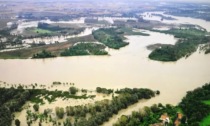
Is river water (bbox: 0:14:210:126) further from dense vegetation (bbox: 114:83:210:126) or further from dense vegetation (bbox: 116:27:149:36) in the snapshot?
dense vegetation (bbox: 116:27:149:36)

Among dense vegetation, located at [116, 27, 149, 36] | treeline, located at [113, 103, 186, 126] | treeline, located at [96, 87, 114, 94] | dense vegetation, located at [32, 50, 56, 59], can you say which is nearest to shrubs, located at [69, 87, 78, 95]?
treeline, located at [96, 87, 114, 94]

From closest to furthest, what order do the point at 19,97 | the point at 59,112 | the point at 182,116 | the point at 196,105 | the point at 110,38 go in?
the point at 182,116 < the point at 196,105 < the point at 59,112 < the point at 19,97 < the point at 110,38

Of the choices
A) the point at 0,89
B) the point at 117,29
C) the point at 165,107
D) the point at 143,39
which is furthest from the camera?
the point at 117,29

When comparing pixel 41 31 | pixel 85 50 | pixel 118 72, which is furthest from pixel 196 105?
pixel 41 31

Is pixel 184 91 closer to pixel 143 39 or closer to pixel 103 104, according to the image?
pixel 103 104

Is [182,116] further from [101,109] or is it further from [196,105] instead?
[101,109]

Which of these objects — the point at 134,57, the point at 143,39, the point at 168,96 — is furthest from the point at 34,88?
the point at 143,39

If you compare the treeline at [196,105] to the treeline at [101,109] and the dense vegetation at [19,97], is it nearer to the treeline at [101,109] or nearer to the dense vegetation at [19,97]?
the treeline at [101,109]

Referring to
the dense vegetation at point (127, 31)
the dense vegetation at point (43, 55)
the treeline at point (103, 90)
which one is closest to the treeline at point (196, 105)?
the treeline at point (103, 90)
